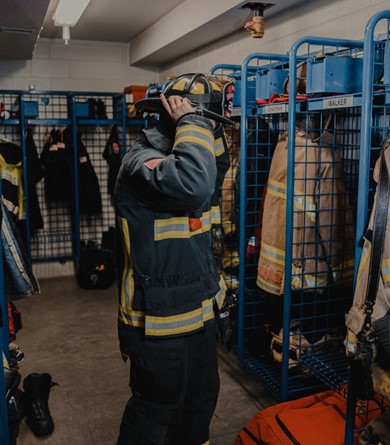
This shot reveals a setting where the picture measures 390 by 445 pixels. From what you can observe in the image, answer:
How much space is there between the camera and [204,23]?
13.9ft

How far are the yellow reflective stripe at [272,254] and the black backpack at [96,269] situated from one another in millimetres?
3027

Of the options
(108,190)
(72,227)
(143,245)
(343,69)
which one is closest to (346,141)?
(343,69)

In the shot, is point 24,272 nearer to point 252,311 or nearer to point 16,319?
point 16,319

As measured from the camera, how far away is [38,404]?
303 cm

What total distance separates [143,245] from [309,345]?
1522 mm

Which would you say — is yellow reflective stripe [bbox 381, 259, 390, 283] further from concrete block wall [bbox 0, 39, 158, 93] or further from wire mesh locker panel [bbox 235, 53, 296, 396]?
concrete block wall [bbox 0, 39, 158, 93]

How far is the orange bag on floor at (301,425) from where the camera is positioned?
92.7 inches

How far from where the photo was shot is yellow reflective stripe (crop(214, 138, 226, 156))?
7.44 feet

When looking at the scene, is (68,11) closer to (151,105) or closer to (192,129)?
(151,105)

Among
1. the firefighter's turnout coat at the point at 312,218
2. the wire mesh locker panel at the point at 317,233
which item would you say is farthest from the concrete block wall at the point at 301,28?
the firefighter's turnout coat at the point at 312,218

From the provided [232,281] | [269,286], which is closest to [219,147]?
[269,286]

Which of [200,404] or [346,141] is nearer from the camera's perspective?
[200,404]

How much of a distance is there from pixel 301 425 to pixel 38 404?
1548 mm

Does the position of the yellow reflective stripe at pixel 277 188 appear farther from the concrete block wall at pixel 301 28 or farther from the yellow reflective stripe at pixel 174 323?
the yellow reflective stripe at pixel 174 323
